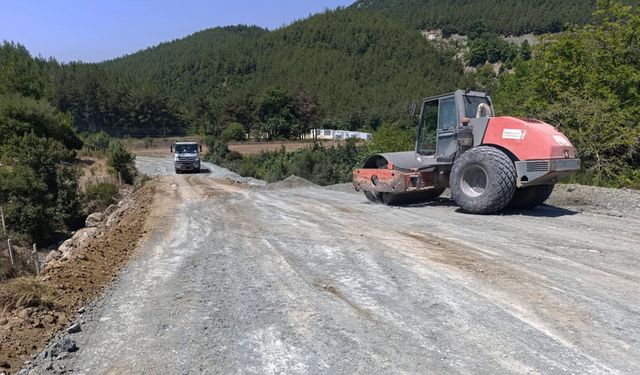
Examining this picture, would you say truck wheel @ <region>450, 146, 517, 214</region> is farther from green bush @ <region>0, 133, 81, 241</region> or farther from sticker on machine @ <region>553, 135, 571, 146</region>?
green bush @ <region>0, 133, 81, 241</region>

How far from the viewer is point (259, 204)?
13375 mm

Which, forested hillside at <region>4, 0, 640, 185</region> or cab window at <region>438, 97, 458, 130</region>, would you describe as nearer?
cab window at <region>438, 97, 458, 130</region>

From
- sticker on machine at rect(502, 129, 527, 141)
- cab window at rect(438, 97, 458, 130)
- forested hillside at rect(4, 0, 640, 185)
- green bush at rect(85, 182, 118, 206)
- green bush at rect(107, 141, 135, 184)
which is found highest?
forested hillside at rect(4, 0, 640, 185)

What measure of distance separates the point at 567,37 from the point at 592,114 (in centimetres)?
583

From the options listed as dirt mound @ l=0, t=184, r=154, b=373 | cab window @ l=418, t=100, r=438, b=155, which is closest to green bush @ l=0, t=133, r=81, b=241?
dirt mound @ l=0, t=184, r=154, b=373

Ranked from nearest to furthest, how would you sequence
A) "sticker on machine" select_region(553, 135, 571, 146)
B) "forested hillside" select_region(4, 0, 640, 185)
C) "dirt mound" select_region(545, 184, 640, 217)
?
"sticker on machine" select_region(553, 135, 571, 146) < "dirt mound" select_region(545, 184, 640, 217) < "forested hillside" select_region(4, 0, 640, 185)

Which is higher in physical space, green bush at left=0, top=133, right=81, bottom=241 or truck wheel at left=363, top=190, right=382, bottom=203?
truck wheel at left=363, top=190, right=382, bottom=203

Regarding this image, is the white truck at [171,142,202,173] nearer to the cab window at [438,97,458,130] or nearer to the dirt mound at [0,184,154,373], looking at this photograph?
the cab window at [438,97,458,130]

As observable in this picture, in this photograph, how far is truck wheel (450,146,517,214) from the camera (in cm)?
935

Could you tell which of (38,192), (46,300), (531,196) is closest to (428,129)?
(531,196)

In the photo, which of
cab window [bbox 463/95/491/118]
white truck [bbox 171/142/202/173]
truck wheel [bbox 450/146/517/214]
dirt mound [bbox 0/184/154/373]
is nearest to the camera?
dirt mound [bbox 0/184/154/373]

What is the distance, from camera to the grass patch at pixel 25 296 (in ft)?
16.3

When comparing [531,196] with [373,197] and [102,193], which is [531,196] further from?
[102,193]

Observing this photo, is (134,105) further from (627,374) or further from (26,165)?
(627,374)
